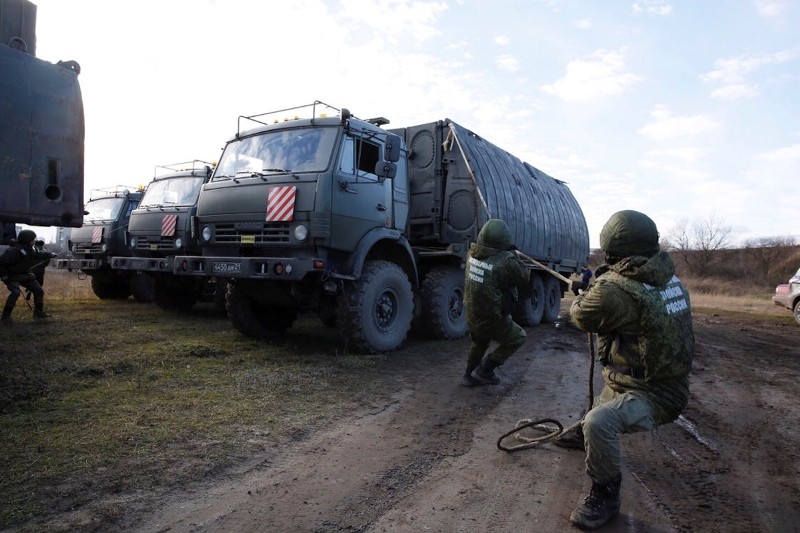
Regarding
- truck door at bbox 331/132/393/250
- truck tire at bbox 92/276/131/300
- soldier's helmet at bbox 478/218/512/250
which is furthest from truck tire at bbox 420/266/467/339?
truck tire at bbox 92/276/131/300

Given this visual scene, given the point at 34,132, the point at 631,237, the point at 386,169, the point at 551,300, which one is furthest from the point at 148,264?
the point at 551,300

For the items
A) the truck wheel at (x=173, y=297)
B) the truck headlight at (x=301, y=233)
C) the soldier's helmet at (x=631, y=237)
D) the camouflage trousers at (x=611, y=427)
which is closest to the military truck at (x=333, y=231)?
the truck headlight at (x=301, y=233)

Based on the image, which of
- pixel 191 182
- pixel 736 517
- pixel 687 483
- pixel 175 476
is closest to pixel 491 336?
pixel 687 483

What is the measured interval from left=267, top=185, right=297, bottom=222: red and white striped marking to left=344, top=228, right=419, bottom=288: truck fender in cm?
91

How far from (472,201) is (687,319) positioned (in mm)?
5890

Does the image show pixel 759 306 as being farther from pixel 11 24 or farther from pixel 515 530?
pixel 11 24

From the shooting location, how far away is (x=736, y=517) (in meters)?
2.78

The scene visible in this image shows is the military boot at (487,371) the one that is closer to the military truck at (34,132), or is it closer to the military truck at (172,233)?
the military truck at (34,132)

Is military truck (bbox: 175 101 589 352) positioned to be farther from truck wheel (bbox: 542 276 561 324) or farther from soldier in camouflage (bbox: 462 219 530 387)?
truck wheel (bbox: 542 276 561 324)

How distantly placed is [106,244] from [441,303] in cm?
741

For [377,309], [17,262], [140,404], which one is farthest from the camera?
[17,262]

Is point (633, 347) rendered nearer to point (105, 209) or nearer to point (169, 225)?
point (169, 225)

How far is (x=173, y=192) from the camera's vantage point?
10.2 meters

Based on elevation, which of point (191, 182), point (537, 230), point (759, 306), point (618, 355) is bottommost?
point (759, 306)
